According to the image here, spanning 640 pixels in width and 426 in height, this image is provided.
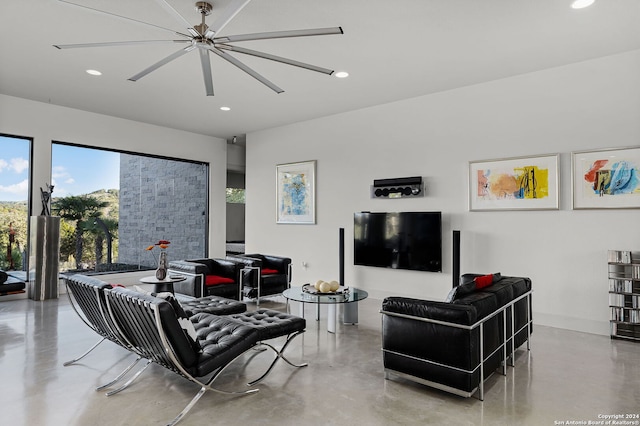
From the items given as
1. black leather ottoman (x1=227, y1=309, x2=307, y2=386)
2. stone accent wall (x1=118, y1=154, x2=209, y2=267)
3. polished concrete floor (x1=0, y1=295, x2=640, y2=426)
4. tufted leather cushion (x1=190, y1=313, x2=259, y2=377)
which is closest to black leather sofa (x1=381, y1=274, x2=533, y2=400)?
polished concrete floor (x1=0, y1=295, x2=640, y2=426)

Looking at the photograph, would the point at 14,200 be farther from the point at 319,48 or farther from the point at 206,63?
the point at 319,48

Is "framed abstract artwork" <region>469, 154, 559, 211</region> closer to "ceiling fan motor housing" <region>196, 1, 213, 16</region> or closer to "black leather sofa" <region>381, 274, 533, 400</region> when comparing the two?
"black leather sofa" <region>381, 274, 533, 400</region>

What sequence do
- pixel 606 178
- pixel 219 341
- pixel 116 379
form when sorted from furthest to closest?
pixel 606 178, pixel 116 379, pixel 219 341

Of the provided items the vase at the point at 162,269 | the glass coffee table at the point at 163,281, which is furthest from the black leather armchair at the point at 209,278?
the vase at the point at 162,269

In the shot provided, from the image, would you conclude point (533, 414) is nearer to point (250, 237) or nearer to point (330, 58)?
point (330, 58)

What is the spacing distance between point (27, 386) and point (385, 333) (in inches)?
110

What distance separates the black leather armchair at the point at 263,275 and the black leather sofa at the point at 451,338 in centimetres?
299

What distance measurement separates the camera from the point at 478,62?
4.71m

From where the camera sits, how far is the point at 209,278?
5.65 metres

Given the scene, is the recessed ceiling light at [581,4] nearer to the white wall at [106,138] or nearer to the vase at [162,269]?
the vase at [162,269]

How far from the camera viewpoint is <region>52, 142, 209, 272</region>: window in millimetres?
6957

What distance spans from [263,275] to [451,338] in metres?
3.69

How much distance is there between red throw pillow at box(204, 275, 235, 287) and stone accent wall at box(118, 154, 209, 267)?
2917 millimetres

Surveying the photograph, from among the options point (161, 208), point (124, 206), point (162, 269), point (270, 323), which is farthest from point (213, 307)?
point (161, 208)
